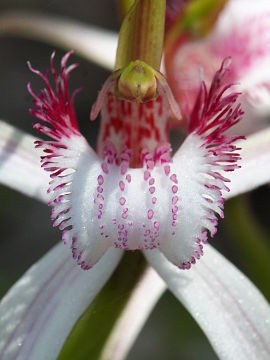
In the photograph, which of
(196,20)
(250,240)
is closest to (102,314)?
(250,240)

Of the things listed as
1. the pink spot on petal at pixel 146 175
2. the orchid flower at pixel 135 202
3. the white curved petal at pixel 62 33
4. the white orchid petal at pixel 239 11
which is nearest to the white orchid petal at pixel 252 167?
the orchid flower at pixel 135 202

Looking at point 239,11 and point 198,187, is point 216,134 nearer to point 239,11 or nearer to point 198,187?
point 198,187

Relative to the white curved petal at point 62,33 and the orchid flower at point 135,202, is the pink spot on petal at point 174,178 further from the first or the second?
the white curved petal at point 62,33

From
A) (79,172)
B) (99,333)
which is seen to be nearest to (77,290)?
(99,333)

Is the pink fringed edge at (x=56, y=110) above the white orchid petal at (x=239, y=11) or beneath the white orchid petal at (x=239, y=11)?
beneath

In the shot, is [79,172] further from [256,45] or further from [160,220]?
[256,45]

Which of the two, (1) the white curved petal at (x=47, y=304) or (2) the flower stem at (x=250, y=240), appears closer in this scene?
(1) the white curved petal at (x=47, y=304)

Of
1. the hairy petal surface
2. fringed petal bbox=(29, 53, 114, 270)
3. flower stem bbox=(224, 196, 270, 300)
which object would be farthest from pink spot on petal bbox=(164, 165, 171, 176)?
flower stem bbox=(224, 196, 270, 300)
